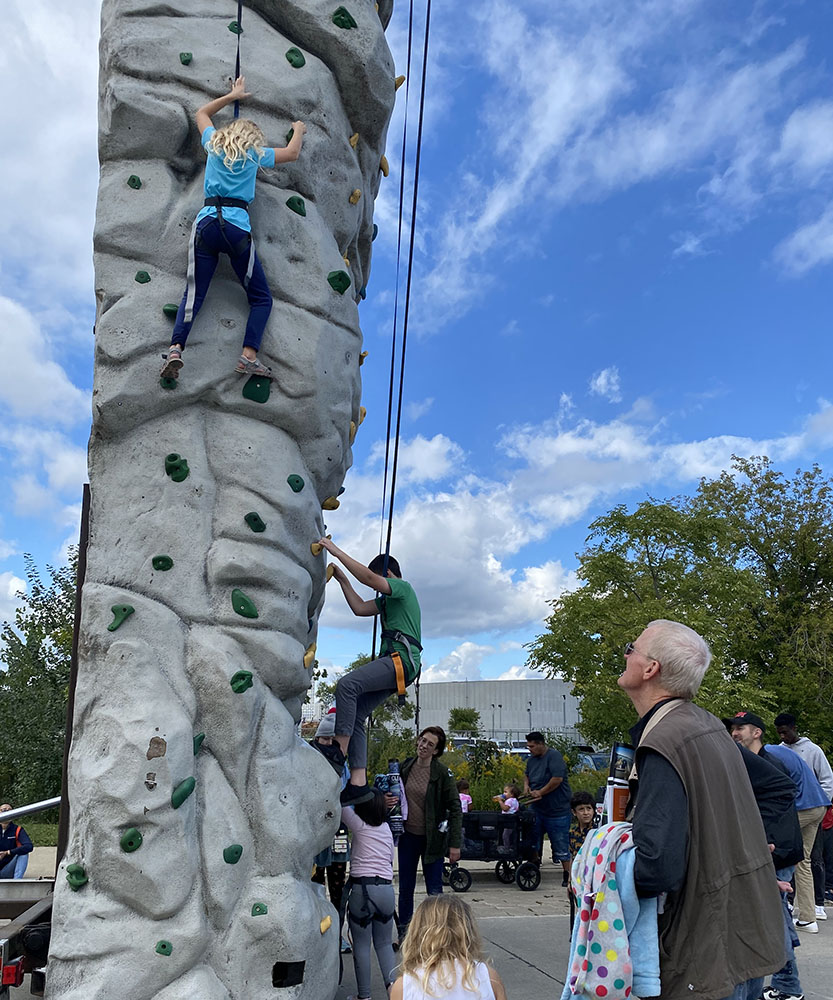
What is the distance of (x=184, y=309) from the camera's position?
517cm

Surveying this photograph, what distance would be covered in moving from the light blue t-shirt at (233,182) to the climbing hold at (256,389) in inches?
33.1

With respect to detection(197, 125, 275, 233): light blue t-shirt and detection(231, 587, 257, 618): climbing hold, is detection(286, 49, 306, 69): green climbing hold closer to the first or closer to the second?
detection(197, 125, 275, 233): light blue t-shirt

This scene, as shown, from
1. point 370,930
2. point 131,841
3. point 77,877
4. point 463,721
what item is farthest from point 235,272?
point 463,721

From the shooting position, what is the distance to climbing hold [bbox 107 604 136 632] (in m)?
4.88

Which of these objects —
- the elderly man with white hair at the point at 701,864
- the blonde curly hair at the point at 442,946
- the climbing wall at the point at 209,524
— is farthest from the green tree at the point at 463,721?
the elderly man with white hair at the point at 701,864

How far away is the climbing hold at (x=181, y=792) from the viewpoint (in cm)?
461

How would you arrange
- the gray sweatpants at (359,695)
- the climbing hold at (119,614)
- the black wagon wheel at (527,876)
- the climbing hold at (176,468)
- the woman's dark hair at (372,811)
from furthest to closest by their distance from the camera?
1. the black wagon wheel at (527,876)
2. the woman's dark hair at (372,811)
3. the gray sweatpants at (359,695)
4. the climbing hold at (176,468)
5. the climbing hold at (119,614)

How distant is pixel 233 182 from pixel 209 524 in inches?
77.1

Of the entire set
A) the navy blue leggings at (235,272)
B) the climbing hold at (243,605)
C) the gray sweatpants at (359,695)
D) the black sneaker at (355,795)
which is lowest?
the black sneaker at (355,795)

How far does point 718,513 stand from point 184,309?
25.3 m

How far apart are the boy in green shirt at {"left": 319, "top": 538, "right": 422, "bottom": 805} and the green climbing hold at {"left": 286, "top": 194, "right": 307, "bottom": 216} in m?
2.06

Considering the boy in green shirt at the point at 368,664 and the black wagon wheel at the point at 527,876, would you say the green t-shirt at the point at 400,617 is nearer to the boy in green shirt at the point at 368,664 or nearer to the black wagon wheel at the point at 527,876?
the boy in green shirt at the point at 368,664

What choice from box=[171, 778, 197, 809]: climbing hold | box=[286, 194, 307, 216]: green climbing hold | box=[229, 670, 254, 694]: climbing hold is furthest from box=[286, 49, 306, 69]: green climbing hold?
box=[171, 778, 197, 809]: climbing hold

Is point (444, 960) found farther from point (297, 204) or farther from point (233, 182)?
point (297, 204)
